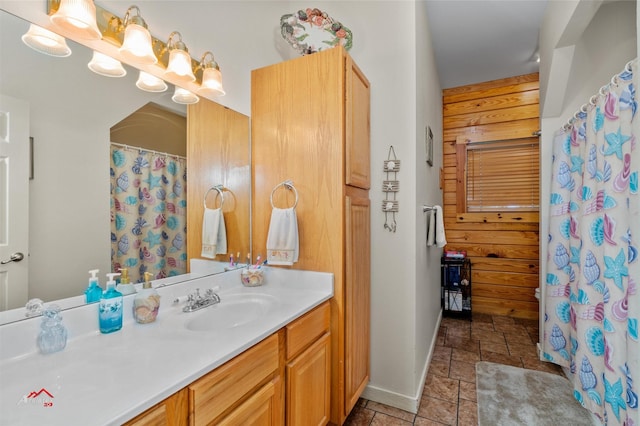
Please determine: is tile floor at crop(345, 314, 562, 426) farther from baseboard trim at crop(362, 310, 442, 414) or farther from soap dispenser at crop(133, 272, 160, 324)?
soap dispenser at crop(133, 272, 160, 324)

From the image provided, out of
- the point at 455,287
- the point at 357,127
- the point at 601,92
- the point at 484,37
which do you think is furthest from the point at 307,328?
the point at 484,37

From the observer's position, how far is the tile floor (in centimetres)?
180

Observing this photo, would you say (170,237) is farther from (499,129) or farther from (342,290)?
(499,129)

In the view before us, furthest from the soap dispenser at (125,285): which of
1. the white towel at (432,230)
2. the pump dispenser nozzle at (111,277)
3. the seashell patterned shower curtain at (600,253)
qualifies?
the white towel at (432,230)

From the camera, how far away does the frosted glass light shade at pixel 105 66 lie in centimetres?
110

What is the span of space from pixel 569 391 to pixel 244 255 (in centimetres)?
237

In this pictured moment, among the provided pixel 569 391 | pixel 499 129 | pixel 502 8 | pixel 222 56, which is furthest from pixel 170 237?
pixel 499 129

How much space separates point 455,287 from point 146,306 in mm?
3293

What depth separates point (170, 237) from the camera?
140cm

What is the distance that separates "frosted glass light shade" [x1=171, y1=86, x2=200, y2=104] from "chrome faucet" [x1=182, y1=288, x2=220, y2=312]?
894 mm

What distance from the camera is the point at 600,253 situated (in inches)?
64.6

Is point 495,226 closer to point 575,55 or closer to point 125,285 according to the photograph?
point 575,55

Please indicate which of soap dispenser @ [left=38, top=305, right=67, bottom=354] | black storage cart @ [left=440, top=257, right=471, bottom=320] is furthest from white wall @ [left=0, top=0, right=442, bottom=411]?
black storage cart @ [left=440, top=257, right=471, bottom=320]

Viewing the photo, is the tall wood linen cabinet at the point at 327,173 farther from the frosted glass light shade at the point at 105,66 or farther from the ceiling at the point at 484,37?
the ceiling at the point at 484,37
